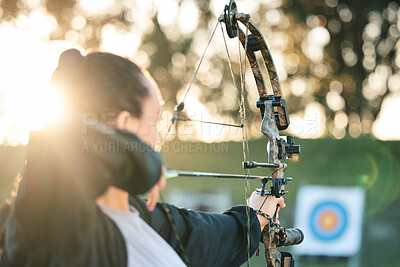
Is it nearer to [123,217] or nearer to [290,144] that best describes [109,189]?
[123,217]

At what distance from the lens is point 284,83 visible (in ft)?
34.4

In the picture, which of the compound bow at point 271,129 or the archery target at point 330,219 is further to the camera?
the archery target at point 330,219

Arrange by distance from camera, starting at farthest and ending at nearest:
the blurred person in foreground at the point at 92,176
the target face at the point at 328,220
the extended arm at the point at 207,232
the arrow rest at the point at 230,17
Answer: the target face at the point at 328,220, the arrow rest at the point at 230,17, the extended arm at the point at 207,232, the blurred person in foreground at the point at 92,176

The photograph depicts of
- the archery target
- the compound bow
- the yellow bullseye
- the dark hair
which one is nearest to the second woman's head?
the dark hair

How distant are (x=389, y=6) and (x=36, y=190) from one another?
34.0ft

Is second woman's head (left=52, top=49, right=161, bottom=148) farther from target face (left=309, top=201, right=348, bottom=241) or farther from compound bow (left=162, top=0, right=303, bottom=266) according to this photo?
target face (left=309, top=201, right=348, bottom=241)

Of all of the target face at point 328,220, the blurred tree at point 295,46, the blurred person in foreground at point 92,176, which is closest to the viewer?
the blurred person in foreground at point 92,176

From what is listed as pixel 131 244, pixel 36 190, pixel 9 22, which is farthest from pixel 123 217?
pixel 9 22

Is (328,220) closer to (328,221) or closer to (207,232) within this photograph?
(328,221)

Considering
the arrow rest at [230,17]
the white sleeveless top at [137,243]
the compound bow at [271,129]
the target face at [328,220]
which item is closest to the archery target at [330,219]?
the target face at [328,220]

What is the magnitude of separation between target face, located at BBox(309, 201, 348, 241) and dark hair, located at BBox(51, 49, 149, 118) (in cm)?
464

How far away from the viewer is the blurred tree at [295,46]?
32.0ft

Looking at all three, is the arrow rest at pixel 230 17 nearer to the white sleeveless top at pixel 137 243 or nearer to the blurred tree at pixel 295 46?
the white sleeveless top at pixel 137 243

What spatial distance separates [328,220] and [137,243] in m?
4.81
